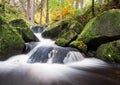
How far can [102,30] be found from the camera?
12242 mm

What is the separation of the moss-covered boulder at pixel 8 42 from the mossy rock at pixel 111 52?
Answer: 4184mm

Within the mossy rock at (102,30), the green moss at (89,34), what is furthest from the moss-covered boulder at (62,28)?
the mossy rock at (102,30)

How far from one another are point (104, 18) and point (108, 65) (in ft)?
9.84

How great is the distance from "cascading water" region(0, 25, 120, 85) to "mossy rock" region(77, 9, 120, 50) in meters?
1.19

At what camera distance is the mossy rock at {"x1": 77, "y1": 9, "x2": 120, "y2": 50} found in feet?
39.2

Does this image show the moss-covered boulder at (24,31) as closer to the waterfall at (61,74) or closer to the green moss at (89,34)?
the green moss at (89,34)

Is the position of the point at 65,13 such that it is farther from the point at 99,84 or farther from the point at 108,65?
the point at 99,84

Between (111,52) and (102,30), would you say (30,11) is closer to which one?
(102,30)

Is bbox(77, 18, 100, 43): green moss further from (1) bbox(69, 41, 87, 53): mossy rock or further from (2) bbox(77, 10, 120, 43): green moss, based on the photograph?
(1) bbox(69, 41, 87, 53): mossy rock

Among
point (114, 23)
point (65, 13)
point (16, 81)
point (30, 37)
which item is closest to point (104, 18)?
point (114, 23)

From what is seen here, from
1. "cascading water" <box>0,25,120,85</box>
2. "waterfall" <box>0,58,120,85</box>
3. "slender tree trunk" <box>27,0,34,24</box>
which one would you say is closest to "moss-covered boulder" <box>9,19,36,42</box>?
"cascading water" <box>0,25,120,85</box>

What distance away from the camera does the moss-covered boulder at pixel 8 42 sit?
1114 centimetres

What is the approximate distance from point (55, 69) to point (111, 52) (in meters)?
3.22

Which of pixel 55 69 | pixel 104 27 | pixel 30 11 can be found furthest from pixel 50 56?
pixel 30 11
